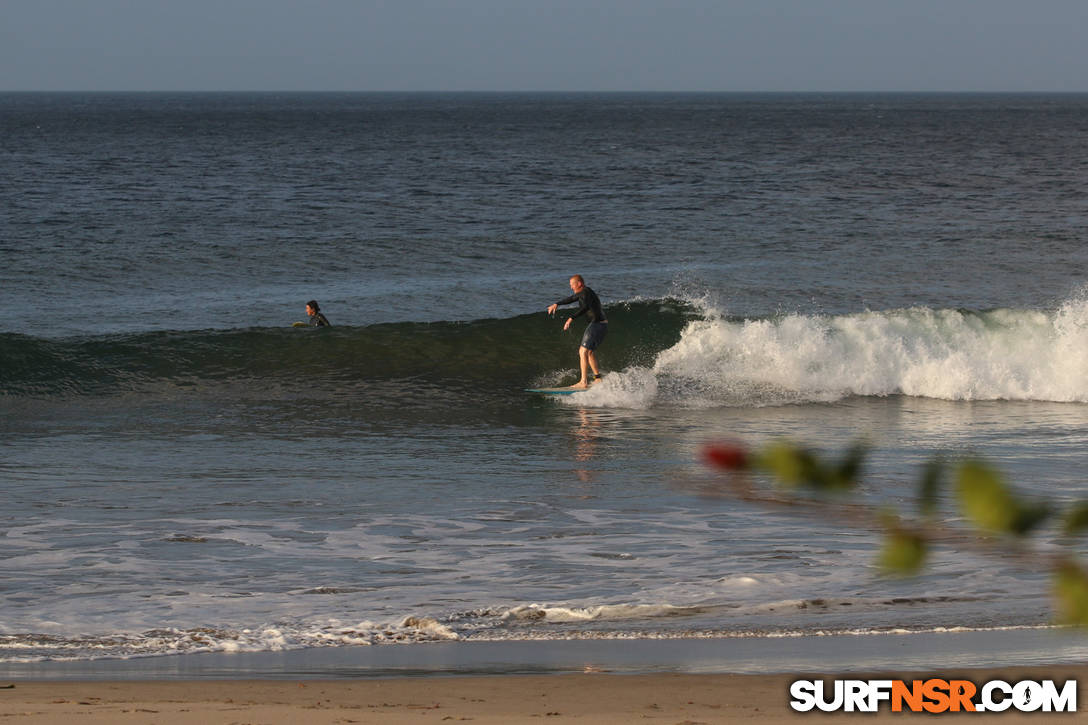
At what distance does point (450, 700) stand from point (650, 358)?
14610 mm

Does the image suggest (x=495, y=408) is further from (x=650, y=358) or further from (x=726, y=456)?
(x=726, y=456)

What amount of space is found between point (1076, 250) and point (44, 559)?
30.1m

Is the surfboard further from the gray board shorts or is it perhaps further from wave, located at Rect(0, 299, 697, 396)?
wave, located at Rect(0, 299, 697, 396)

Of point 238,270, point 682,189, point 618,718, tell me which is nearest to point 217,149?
point 682,189

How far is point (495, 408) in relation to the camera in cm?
1741

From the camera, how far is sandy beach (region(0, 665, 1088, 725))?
18.4ft

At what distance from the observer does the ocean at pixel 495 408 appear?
7.76m

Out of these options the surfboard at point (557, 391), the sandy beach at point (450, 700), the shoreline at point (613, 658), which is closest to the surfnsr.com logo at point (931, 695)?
the sandy beach at point (450, 700)

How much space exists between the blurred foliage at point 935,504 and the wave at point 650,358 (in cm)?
1634

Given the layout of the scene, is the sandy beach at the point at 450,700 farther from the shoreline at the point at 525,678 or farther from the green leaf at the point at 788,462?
the green leaf at the point at 788,462

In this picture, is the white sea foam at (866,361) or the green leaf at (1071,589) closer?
the green leaf at (1071,589)

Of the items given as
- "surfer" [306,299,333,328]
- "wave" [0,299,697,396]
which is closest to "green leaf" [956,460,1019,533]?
"wave" [0,299,697,396]

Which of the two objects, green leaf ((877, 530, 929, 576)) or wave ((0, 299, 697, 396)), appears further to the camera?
wave ((0, 299, 697, 396))

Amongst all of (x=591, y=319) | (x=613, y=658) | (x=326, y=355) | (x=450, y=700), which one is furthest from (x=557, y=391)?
(x=450, y=700)
